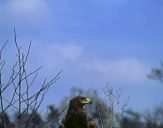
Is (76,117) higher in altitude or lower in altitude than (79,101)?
lower

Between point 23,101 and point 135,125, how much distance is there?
4925 centimetres

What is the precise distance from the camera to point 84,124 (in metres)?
8.91

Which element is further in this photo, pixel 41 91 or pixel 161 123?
pixel 161 123

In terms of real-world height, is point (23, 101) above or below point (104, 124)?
below

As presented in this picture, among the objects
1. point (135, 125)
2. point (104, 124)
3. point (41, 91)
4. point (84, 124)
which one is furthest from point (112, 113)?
point (135, 125)

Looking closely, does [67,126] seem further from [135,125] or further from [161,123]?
[135,125]

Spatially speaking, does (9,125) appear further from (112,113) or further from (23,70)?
(112,113)

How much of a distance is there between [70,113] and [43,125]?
2.66 m

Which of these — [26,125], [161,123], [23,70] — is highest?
[161,123]

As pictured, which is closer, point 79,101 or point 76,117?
point 76,117

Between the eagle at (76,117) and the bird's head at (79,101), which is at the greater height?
the bird's head at (79,101)

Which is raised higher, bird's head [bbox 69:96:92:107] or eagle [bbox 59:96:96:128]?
bird's head [bbox 69:96:92:107]

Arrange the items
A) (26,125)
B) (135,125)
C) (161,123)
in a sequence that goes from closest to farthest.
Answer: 1. (26,125)
2. (161,123)
3. (135,125)

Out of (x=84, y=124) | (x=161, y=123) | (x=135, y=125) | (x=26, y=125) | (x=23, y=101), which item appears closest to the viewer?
(x=26, y=125)
